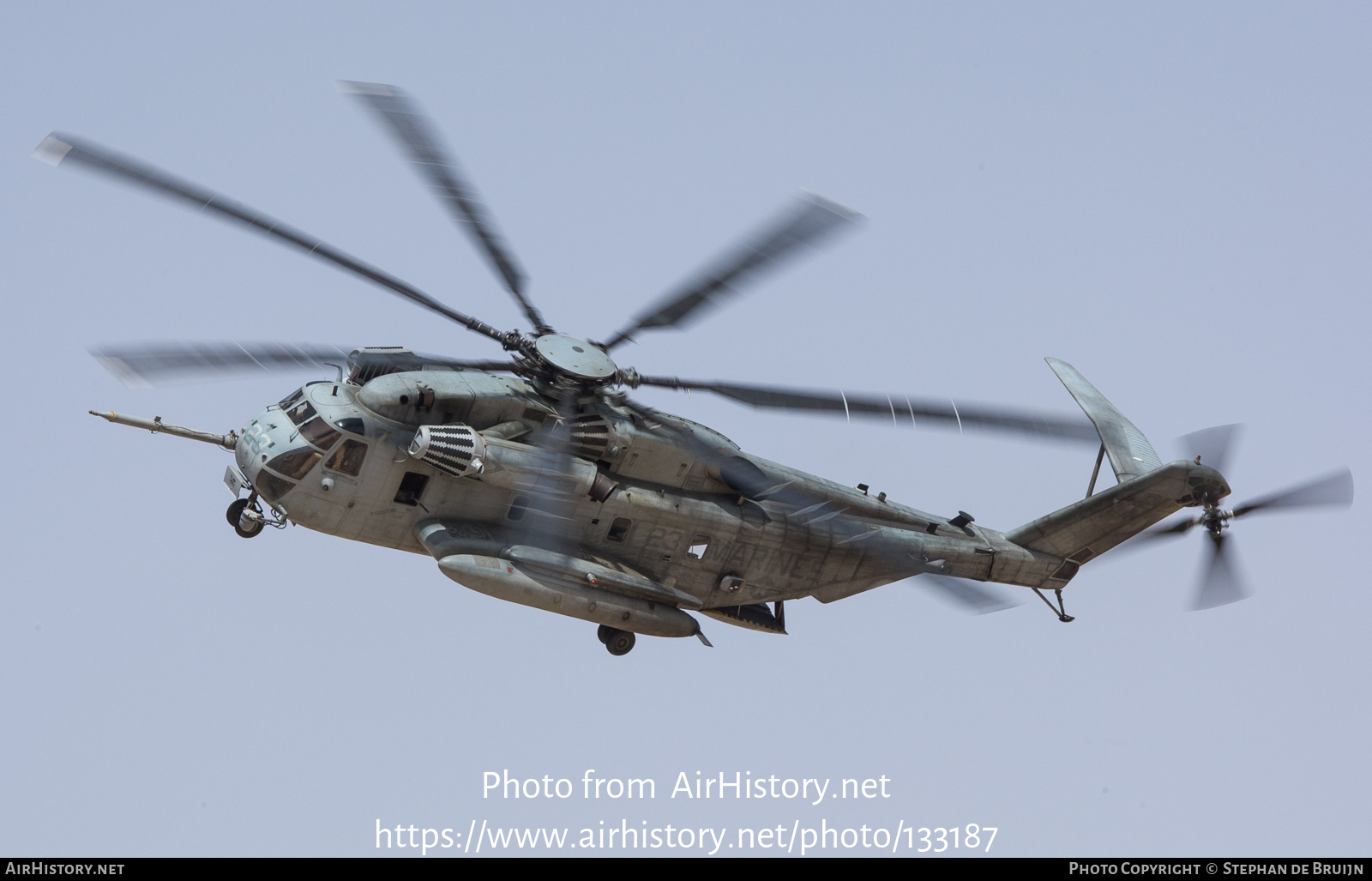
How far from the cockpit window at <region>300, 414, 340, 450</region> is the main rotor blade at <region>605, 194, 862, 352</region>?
5.23 metres

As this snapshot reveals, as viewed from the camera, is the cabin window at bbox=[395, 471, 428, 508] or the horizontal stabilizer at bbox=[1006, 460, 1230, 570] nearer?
the cabin window at bbox=[395, 471, 428, 508]

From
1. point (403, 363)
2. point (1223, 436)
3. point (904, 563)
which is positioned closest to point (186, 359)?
point (403, 363)

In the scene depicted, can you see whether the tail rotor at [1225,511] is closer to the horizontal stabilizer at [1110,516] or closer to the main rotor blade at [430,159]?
the horizontal stabilizer at [1110,516]

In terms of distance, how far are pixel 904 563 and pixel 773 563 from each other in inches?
108

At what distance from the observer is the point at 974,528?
1162 inches

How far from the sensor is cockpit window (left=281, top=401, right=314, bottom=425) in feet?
78.6

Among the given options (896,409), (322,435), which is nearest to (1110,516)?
(896,409)

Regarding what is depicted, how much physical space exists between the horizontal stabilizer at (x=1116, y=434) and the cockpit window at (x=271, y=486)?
15129 mm

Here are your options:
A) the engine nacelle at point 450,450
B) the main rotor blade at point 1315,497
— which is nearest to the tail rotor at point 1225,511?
the main rotor blade at point 1315,497

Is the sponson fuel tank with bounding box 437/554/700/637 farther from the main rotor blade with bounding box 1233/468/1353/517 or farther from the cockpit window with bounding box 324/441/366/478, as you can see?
the main rotor blade with bounding box 1233/468/1353/517

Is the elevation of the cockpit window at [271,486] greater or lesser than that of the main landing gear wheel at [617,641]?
greater

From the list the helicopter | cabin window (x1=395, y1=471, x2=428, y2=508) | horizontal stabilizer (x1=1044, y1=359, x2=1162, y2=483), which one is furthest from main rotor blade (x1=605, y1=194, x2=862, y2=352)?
horizontal stabilizer (x1=1044, y1=359, x2=1162, y2=483)

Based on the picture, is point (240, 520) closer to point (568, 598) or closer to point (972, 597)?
point (568, 598)

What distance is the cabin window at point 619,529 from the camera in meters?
25.4
